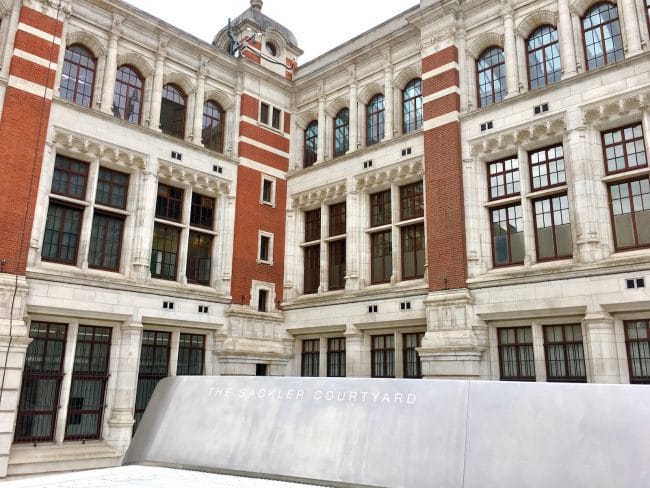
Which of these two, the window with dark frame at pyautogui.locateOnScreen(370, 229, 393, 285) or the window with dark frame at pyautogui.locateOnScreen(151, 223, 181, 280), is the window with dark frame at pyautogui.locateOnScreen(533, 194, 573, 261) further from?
the window with dark frame at pyautogui.locateOnScreen(151, 223, 181, 280)

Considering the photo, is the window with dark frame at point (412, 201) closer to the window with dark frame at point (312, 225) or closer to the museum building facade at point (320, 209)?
the museum building facade at point (320, 209)

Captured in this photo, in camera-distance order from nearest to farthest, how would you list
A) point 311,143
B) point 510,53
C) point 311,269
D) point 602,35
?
1. point 602,35
2. point 510,53
3. point 311,269
4. point 311,143

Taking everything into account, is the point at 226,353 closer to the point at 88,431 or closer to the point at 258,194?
the point at 88,431

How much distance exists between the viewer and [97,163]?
17547mm

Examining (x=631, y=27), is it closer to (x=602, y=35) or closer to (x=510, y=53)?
(x=602, y=35)

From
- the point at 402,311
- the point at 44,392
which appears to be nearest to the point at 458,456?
the point at 402,311

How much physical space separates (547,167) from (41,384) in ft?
53.1

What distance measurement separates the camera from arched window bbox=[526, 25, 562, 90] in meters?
16.4

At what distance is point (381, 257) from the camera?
19.3m

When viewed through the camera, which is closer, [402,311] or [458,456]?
[458,456]

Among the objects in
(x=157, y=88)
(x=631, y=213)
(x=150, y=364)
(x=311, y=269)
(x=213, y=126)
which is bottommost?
(x=150, y=364)

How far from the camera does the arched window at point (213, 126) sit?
21.1 meters

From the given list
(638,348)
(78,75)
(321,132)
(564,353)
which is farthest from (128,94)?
(638,348)

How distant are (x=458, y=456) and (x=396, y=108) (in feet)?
55.1
